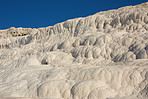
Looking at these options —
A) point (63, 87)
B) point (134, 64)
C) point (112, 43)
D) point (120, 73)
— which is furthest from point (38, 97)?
point (112, 43)

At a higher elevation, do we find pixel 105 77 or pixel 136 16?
pixel 136 16

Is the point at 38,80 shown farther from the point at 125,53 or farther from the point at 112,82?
the point at 125,53

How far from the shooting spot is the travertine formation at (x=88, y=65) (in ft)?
24.3

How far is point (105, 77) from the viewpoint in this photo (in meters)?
7.93

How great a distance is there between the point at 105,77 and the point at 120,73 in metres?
0.77

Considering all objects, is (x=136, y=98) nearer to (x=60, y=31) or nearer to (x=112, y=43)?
(x=112, y=43)

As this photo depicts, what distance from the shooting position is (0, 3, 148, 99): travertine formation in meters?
7.40

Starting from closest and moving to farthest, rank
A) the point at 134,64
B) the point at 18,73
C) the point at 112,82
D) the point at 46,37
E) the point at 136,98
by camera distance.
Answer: the point at 136,98 < the point at 112,82 < the point at 134,64 < the point at 18,73 < the point at 46,37

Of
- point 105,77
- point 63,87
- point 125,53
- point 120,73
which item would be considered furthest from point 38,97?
point 125,53

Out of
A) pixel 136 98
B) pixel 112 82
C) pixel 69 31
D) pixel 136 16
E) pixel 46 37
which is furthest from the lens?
pixel 46 37

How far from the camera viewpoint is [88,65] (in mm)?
10375

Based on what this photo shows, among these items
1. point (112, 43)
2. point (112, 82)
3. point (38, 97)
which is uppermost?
point (112, 43)

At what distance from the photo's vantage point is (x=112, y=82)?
7648 mm

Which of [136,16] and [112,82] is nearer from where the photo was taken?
[112,82]
